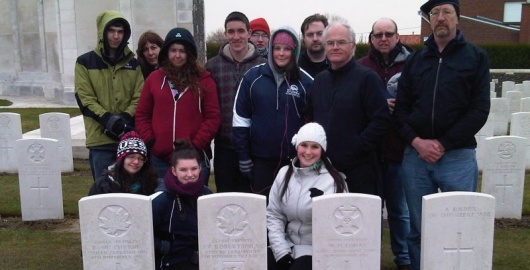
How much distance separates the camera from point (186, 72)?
4195 mm

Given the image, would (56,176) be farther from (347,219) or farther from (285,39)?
(347,219)

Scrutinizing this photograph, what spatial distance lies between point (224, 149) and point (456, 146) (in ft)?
5.95

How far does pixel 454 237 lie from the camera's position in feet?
11.6

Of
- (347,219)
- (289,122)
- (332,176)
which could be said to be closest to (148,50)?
(289,122)

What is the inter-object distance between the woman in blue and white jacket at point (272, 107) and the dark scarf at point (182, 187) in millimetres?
485

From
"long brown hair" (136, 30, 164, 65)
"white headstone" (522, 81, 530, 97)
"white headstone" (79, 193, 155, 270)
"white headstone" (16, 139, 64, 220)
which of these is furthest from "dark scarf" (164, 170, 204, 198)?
"white headstone" (522, 81, 530, 97)

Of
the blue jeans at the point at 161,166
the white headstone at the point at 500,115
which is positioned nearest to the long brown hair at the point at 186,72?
the blue jeans at the point at 161,166

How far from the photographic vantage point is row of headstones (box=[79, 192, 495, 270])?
3.46 meters

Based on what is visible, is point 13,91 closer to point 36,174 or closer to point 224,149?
point 36,174

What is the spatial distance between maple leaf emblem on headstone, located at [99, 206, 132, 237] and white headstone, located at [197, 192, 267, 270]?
0.48 m

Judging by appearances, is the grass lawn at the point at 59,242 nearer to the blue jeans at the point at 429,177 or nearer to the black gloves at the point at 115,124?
the blue jeans at the point at 429,177

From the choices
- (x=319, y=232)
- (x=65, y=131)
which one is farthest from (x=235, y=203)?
(x=65, y=131)

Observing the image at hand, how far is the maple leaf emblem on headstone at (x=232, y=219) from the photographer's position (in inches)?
138

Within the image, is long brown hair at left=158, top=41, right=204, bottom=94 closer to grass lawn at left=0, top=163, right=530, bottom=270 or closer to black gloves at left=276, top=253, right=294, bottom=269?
black gloves at left=276, top=253, right=294, bottom=269
